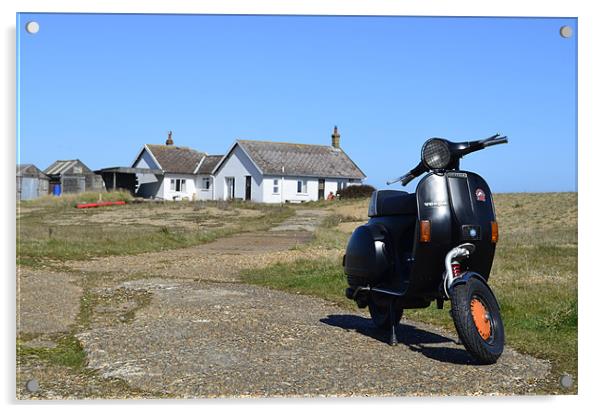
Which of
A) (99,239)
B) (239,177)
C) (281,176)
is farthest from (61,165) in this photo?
(281,176)

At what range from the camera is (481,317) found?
17.9 feet

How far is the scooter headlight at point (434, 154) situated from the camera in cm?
555

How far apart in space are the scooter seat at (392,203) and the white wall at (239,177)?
23595 millimetres

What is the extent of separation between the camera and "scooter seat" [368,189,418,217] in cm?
612

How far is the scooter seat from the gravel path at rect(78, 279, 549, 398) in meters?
1.08

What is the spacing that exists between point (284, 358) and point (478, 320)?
1.41 metres

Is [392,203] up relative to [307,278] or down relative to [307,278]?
up

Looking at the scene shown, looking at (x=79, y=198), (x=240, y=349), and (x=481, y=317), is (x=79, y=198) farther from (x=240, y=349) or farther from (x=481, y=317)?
(x=481, y=317)

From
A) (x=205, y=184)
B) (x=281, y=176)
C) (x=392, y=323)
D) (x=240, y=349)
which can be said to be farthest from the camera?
(x=205, y=184)

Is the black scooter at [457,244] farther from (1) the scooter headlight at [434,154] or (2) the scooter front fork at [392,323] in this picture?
(2) the scooter front fork at [392,323]

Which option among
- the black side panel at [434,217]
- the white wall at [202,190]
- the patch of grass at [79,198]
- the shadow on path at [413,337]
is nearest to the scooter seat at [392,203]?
the black side panel at [434,217]

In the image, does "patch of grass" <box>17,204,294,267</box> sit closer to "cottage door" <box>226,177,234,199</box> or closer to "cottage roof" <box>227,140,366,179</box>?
"cottage roof" <box>227,140,366,179</box>

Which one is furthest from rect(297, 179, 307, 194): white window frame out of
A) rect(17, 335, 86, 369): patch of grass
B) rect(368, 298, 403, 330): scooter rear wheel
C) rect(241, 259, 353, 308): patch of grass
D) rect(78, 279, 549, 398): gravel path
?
rect(17, 335, 86, 369): patch of grass
